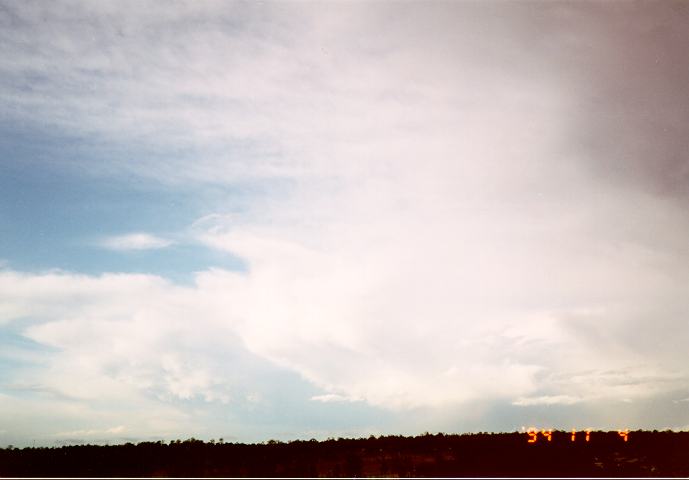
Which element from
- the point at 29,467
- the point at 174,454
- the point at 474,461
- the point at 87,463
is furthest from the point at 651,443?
the point at 29,467

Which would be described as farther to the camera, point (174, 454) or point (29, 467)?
point (174, 454)

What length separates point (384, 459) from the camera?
43.0 m

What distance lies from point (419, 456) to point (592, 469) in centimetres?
1196

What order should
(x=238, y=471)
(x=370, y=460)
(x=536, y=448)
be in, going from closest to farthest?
(x=238, y=471) < (x=370, y=460) < (x=536, y=448)

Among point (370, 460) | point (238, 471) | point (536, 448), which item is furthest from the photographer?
point (536, 448)

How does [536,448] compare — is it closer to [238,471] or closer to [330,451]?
[330,451]

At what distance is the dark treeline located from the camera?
132 feet

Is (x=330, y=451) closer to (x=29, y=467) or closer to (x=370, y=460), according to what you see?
(x=370, y=460)

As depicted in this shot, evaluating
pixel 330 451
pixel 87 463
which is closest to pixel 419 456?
pixel 330 451

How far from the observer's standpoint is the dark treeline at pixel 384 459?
40281mm

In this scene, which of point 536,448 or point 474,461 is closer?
point 474,461

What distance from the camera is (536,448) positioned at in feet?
151

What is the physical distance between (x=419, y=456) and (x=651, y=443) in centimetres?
1963

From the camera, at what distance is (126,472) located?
133 ft
